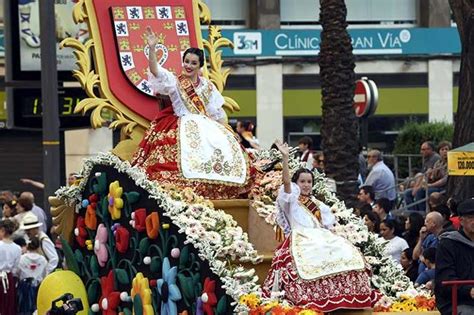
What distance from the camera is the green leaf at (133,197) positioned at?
11.1 m

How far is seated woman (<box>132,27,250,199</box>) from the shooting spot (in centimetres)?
1145

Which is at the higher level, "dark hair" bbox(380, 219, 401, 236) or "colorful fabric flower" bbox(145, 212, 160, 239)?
"colorful fabric flower" bbox(145, 212, 160, 239)

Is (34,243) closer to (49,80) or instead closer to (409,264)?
(49,80)

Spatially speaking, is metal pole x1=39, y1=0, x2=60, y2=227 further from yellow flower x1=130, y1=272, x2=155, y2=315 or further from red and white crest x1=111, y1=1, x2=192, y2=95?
yellow flower x1=130, y1=272, x2=155, y2=315

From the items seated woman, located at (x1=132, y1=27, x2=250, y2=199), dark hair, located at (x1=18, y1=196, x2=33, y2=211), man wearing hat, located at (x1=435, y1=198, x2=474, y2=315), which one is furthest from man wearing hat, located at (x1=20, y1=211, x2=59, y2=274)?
man wearing hat, located at (x1=435, y1=198, x2=474, y2=315)

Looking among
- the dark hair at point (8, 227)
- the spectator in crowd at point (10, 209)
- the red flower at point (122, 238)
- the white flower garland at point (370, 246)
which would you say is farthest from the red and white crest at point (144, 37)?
the spectator in crowd at point (10, 209)

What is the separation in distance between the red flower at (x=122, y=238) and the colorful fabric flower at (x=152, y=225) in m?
0.39

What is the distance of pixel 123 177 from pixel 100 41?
5.31 feet

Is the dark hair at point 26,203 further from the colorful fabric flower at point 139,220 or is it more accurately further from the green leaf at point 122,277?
the colorful fabric flower at point 139,220

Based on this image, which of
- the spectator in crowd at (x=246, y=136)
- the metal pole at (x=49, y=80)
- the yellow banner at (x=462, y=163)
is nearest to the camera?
the yellow banner at (x=462, y=163)

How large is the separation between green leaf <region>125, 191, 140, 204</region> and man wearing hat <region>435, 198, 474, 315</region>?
2.37 meters

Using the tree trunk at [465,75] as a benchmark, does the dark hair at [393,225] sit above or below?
below

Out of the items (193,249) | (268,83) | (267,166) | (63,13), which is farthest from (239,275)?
(268,83)

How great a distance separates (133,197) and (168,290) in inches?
36.0
